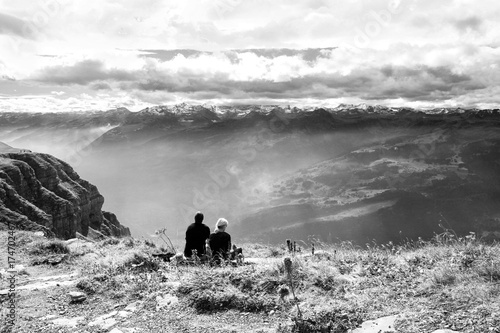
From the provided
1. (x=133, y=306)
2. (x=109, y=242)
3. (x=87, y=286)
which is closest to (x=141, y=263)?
(x=87, y=286)

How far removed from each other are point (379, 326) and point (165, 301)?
5463 mm

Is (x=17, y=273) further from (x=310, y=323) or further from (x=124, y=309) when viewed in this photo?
(x=310, y=323)

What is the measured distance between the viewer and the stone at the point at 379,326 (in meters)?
7.07

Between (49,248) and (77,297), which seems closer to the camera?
(77,297)

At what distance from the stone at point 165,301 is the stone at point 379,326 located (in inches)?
187

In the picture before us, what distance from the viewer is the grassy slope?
7455 millimetres

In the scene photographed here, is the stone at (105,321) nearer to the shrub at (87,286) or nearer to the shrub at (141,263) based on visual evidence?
the shrub at (87,286)

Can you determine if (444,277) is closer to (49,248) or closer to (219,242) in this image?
(219,242)

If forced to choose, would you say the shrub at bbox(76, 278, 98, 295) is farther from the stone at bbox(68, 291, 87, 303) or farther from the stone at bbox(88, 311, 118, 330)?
the stone at bbox(88, 311, 118, 330)

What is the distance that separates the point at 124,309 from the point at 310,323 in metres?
5.06

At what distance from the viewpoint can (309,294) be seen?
910cm

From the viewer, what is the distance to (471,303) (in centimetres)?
719

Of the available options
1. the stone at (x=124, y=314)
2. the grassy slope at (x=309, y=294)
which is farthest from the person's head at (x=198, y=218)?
the stone at (x=124, y=314)

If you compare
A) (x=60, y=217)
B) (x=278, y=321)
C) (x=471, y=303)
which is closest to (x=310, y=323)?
(x=278, y=321)
